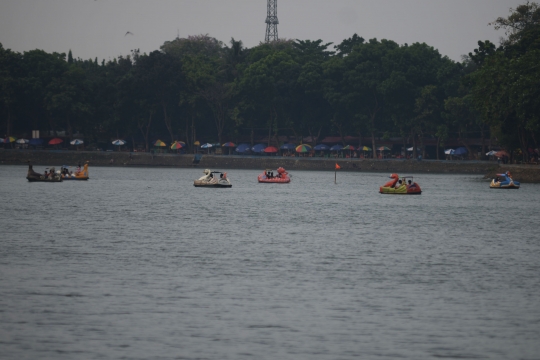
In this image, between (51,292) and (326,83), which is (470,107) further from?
(51,292)

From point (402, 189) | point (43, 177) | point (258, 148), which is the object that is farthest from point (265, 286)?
point (258, 148)

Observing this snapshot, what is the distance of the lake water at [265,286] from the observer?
20.8 meters

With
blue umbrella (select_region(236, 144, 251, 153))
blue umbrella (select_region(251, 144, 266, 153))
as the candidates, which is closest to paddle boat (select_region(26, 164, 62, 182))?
blue umbrella (select_region(251, 144, 266, 153))

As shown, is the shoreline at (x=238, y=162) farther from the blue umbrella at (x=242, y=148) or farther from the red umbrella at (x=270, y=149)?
the blue umbrella at (x=242, y=148)

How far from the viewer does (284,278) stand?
98.5ft

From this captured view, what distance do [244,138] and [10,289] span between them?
133 meters

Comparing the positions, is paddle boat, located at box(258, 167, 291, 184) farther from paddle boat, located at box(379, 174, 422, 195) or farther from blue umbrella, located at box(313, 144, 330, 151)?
blue umbrella, located at box(313, 144, 330, 151)

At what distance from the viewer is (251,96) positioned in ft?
491

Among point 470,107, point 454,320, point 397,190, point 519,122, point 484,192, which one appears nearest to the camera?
point 454,320

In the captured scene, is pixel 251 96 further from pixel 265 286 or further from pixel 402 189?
pixel 265 286

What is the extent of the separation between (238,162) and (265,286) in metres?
119

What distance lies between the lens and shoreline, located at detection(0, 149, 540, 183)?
133m

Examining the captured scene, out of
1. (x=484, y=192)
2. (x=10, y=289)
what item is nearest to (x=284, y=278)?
(x=10, y=289)

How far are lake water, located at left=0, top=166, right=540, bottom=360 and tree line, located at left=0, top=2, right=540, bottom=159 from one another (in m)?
80.5
